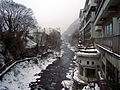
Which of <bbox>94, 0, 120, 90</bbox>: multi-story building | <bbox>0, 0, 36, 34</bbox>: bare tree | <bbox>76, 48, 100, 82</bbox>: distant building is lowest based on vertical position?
<bbox>76, 48, 100, 82</bbox>: distant building

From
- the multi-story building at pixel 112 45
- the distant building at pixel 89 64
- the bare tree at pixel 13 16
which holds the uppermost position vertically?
the bare tree at pixel 13 16

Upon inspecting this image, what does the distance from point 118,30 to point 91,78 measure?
1040 cm

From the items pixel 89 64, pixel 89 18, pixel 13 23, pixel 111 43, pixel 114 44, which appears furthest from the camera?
pixel 89 18

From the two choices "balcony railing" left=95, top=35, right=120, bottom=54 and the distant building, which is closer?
"balcony railing" left=95, top=35, right=120, bottom=54

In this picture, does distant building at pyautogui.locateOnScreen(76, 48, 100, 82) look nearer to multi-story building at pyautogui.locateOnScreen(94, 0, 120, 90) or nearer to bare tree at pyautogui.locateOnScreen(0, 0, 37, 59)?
multi-story building at pyautogui.locateOnScreen(94, 0, 120, 90)

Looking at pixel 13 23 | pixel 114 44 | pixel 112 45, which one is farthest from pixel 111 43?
pixel 13 23

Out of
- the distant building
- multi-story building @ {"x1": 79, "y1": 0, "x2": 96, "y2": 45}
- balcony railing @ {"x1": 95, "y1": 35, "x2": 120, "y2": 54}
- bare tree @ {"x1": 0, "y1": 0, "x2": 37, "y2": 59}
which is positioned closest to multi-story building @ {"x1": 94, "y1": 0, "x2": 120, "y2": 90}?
balcony railing @ {"x1": 95, "y1": 35, "x2": 120, "y2": 54}

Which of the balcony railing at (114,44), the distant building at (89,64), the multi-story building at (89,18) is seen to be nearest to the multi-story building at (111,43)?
the balcony railing at (114,44)

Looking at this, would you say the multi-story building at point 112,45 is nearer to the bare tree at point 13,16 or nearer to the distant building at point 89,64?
Result: the distant building at point 89,64

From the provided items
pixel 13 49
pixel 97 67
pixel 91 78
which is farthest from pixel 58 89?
pixel 13 49

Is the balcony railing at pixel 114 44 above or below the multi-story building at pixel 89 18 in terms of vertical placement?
below

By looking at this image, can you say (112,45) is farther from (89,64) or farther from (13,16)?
(13,16)

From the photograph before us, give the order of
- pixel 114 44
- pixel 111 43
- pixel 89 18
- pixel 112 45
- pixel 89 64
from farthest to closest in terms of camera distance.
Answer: pixel 89 18, pixel 89 64, pixel 111 43, pixel 112 45, pixel 114 44

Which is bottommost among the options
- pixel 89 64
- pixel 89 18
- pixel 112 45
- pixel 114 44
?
pixel 89 64
